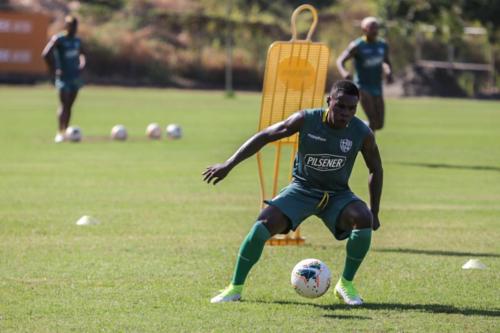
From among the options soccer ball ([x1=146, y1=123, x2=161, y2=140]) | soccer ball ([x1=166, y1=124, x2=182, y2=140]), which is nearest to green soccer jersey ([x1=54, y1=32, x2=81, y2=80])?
soccer ball ([x1=146, y1=123, x2=161, y2=140])

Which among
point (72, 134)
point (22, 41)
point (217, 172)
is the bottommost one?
point (22, 41)

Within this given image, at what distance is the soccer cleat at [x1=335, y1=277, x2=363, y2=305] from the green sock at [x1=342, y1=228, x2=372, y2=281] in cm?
5

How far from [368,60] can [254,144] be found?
1140 cm

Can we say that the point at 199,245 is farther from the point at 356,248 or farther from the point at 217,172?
the point at 217,172

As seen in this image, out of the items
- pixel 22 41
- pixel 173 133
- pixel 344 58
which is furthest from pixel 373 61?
pixel 22 41

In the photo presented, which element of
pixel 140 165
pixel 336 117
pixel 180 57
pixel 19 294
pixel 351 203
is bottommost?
pixel 180 57

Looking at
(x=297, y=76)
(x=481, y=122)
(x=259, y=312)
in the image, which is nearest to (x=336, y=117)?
(x=259, y=312)

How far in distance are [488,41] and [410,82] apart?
4066 mm

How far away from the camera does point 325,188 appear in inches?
328

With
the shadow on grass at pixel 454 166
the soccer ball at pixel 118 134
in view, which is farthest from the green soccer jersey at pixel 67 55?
the shadow on grass at pixel 454 166

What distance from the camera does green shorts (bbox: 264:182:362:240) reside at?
322 inches

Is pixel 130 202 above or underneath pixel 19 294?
underneath

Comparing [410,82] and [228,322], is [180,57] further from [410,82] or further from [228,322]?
[228,322]

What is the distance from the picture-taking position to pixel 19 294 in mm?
8328
